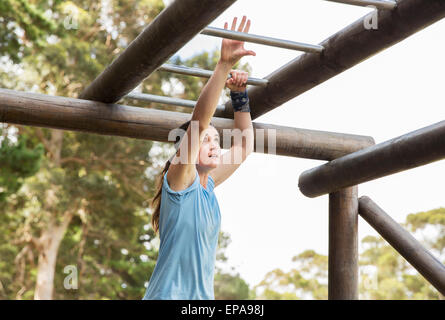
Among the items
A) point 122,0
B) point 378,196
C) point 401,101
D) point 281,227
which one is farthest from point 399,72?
point 122,0

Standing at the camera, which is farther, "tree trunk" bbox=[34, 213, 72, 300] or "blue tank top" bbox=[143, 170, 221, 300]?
"tree trunk" bbox=[34, 213, 72, 300]

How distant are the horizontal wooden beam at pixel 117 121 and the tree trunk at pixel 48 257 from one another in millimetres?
10747

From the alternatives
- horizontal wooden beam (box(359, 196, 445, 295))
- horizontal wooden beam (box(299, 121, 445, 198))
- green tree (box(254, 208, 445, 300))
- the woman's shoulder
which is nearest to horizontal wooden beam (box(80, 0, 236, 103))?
the woman's shoulder

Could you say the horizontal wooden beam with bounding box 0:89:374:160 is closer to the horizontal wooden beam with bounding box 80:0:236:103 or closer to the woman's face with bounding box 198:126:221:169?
the horizontal wooden beam with bounding box 80:0:236:103

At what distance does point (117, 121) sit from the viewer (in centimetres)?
295

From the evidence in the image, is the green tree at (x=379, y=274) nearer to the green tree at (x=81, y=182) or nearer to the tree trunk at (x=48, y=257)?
the green tree at (x=81, y=182)

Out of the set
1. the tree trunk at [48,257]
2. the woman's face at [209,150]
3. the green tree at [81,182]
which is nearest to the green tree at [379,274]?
the green tree at [81,182]

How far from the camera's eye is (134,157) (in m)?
13.2

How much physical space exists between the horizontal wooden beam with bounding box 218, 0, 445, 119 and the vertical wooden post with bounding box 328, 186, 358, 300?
2.59 ft

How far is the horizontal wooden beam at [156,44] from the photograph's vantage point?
194 cm

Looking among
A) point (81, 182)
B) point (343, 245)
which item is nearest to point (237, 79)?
point (343, 245)

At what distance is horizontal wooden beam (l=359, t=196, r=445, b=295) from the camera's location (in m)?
3.18

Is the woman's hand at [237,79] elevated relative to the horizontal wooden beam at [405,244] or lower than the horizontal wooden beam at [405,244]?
elevated

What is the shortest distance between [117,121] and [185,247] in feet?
3.66
